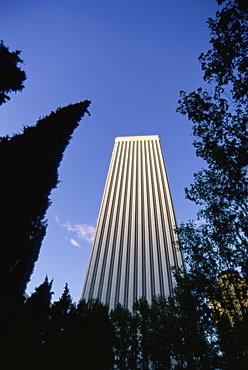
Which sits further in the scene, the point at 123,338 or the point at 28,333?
the point at 123,338

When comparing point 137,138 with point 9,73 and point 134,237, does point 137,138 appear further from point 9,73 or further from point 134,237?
point 9,73

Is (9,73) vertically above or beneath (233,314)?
above

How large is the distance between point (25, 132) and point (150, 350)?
26.2m

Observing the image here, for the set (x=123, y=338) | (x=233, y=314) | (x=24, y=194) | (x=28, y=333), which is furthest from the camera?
(x=123, y=338)

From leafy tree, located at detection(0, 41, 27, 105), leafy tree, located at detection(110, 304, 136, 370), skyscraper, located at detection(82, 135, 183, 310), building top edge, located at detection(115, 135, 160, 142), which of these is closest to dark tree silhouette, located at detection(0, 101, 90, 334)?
leafy tree, located at detection(0, 41, 27, 105)

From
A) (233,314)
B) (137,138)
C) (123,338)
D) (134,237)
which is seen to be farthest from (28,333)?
(137,138)

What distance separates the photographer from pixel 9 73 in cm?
1355

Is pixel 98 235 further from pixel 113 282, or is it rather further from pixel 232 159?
pixel 232 159

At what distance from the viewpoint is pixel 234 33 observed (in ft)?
30.1

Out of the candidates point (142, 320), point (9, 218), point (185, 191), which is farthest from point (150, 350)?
point (9, 218)

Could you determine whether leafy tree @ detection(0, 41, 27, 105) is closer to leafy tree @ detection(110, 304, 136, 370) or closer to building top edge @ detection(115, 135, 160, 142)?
leafy tree @ detection(110, 304, 136, 370)

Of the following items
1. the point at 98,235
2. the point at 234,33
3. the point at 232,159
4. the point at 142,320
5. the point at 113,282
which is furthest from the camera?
the point at 98,235

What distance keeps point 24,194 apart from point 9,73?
861 centimetres

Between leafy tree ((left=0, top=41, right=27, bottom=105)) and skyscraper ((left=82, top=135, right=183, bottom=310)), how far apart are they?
1483 inches
